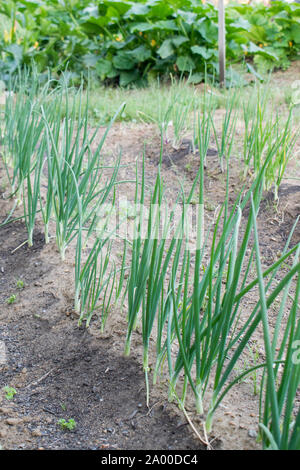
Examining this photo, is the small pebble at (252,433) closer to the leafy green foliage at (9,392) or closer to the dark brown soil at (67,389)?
the dark brown soil at (67,389)

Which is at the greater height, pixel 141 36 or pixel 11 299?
pixel 141 36

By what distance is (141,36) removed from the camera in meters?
5.24

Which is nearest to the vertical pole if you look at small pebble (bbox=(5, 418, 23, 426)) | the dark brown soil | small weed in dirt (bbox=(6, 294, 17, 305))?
the dark brown soil

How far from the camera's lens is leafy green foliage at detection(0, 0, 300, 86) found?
488 cm

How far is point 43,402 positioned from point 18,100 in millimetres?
1531

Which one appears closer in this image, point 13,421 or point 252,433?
point 252,433

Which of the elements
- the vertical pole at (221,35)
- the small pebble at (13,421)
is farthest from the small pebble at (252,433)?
the vertical pole at (221,35)

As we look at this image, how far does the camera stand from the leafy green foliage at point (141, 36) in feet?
16.0

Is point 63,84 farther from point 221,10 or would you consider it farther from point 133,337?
point 221,10

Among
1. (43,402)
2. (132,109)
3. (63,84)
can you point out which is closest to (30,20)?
(132,109)

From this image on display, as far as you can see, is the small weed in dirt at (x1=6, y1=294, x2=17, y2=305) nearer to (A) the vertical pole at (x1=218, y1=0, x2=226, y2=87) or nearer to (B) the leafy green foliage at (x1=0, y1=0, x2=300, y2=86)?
(A) the vertical pole at (x1=218, y1=0, x2=226, y2=87)

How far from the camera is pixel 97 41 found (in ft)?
18.9

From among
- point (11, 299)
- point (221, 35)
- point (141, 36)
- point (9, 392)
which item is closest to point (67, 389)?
point (9, 392)

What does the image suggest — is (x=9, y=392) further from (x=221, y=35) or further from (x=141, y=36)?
(x=141, y=36)
